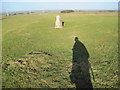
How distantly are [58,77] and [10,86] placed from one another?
2.24 meters

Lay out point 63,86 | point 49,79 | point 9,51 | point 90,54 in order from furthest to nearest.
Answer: point 9,51 < point 90,54 < point 49,79 < point 63,86

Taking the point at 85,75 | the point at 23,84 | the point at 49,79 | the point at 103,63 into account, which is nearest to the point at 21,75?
the point at 23,84

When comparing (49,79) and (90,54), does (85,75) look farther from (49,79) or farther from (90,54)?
(90,54)

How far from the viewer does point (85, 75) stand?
4.79 m

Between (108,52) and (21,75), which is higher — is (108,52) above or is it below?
above

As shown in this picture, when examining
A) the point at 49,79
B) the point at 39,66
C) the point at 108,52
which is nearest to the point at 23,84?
the point at 49,79

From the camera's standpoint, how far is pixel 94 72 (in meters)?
5.04

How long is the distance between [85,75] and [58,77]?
54.7 inches

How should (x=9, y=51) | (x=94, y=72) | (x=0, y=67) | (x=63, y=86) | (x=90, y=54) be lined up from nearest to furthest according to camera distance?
1. (x=63, y=86)
2. (x=94, y=72)
3. (x=0, y=67)
4. (x=90, y=54)
5. (x=9, y=51)

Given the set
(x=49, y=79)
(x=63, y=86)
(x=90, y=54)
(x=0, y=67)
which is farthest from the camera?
(x=90, y=54)

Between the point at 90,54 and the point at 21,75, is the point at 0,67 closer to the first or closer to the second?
the point at 21,75

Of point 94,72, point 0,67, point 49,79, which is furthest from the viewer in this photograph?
point 0,67

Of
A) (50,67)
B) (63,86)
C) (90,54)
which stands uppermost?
(90,54)

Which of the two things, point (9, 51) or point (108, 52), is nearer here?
point (108, 52)
